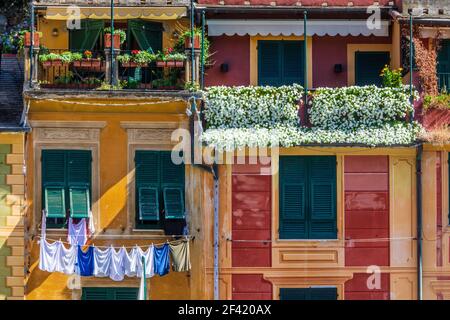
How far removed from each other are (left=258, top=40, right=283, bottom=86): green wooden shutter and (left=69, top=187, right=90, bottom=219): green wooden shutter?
536 cm

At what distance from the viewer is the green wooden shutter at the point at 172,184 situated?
1163 inches

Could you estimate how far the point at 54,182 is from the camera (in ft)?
97.0

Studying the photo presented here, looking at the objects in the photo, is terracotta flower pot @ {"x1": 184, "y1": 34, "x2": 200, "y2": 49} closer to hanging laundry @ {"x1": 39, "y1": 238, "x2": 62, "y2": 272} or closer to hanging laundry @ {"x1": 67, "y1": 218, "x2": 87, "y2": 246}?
hanging laundry @ {"x1": 67, "y1": 218, "x2": 87, "y2": 246}

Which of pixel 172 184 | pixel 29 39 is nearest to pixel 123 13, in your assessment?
pixel 29 39

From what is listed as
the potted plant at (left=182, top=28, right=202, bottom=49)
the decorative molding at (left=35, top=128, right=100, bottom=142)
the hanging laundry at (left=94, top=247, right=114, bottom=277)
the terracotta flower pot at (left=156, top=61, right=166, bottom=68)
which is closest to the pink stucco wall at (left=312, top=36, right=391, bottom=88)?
the potted plant at (left=182, top=28, right=202, bottom=49)

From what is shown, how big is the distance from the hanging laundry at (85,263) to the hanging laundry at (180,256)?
1923 mm

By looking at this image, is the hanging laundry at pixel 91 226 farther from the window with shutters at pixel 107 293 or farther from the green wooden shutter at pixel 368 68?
the green wooden shutter at pixel 368 68

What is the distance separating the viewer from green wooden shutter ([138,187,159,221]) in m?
29.5

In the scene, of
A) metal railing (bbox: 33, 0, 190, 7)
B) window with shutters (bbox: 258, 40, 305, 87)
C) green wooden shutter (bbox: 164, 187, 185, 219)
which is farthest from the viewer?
window with shutters (bbox: 258, 40, 305, 87)

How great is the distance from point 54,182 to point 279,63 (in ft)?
21.3

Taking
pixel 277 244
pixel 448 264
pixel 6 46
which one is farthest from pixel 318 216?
pixel 6 46

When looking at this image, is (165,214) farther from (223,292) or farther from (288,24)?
(288,24)

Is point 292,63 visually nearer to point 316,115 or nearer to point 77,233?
point 316,115

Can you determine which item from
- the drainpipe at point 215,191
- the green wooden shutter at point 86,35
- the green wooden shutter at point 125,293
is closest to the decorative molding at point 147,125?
the drainpipe at point 215,191
